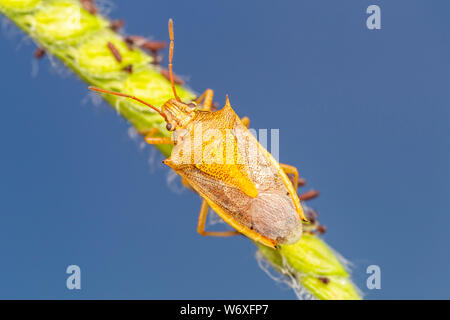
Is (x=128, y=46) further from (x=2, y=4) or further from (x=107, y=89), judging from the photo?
(x=2, y=4)

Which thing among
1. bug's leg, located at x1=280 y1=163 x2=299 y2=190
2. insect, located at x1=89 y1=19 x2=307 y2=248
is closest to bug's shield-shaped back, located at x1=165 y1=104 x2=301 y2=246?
insect, located at x1=89 y1=19 x2=307 y2=248

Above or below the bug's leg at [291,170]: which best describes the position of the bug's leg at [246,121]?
above

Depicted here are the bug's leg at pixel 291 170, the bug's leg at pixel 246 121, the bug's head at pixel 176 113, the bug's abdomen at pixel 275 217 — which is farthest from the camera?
the bug's leg at pixel 246 121

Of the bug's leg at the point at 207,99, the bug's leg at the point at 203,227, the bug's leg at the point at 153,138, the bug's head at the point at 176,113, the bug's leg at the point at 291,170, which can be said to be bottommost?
the bug's leg at the point at 203,227

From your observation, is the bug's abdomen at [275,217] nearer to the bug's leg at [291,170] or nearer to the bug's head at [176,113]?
the bug's leg at [291,170]

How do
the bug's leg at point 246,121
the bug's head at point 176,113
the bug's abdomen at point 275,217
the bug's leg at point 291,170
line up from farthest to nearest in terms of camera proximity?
the bug's leg at point 246,121, the bug's leg at point 291,170, the bug's head at point 176,113, the bug's abdomen at point 275,217

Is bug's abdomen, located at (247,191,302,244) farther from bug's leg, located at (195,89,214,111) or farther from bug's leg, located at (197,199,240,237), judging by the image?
bug's leg, located at (195,89,214,111)

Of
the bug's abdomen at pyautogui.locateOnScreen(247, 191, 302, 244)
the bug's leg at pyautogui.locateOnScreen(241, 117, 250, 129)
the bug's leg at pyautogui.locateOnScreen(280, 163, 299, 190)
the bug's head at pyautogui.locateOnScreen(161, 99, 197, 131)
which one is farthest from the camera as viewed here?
the bug's leg at pyautogui.locateOnScreen(241, 117, 250, 129)

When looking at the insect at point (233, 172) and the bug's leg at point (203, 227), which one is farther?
the bug's leg at point (203, 227)

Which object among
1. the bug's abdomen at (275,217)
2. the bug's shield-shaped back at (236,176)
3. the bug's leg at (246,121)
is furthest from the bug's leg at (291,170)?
the bug's leg at (246,121)

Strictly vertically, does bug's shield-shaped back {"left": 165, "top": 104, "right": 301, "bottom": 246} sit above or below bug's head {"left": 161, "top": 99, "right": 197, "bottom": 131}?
below
